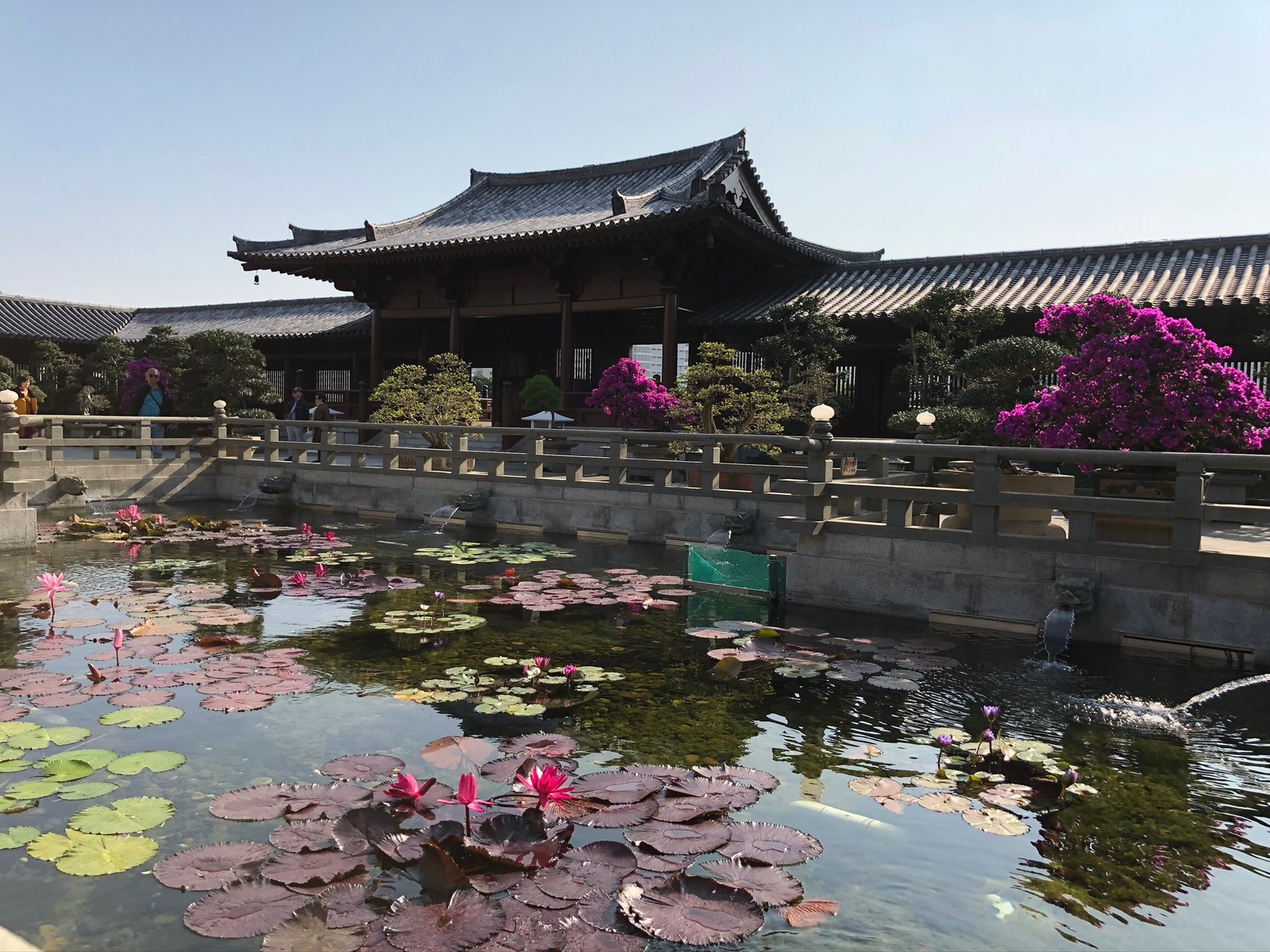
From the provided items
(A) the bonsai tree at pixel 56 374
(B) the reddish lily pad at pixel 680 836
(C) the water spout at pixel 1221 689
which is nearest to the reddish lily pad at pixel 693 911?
(B) the reddish lily pad at pixel 680 836

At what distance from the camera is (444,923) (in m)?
3.14

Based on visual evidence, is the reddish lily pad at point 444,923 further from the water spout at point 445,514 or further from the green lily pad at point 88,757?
the water spout at point 445,514

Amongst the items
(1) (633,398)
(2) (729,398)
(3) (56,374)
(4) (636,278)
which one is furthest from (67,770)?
(3) (56,374)

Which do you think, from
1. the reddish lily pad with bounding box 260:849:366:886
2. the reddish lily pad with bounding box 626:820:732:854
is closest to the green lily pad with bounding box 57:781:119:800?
the reddish lily pad with bounding box 260:849:366:886

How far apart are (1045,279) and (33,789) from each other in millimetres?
18340

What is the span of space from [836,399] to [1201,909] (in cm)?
1394

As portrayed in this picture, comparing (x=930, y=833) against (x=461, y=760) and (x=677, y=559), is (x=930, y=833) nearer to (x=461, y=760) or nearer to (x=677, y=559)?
(x=461, y=760)

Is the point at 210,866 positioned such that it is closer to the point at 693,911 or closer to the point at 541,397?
the point at 693,911

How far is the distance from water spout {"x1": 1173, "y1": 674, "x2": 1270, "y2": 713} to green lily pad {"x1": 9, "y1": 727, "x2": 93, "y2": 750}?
21.7 ft

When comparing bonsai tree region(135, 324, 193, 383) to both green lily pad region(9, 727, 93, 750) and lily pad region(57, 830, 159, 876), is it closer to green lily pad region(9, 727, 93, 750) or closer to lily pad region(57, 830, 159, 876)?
green lily pad region(9, 727, 93, 750)

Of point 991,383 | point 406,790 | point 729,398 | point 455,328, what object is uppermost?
point 455,328

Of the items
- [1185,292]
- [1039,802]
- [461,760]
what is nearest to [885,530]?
[1039,802]

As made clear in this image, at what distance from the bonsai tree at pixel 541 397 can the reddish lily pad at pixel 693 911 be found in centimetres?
1657

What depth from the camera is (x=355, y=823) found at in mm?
3699
